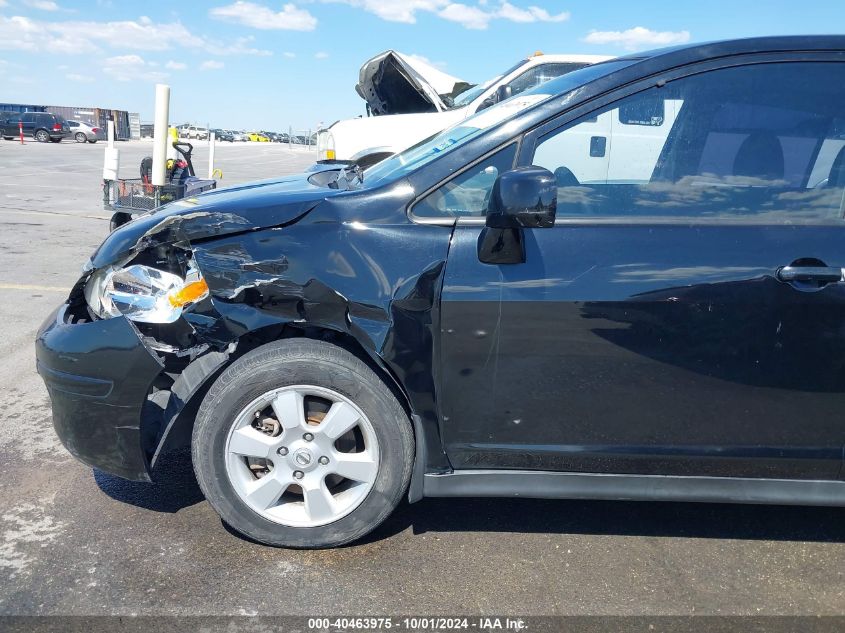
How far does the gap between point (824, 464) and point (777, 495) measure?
206 mm

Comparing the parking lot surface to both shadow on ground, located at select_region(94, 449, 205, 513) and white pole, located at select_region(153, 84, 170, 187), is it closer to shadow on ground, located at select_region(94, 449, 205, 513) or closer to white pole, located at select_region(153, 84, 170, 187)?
shadow on ground, located at select_region(94, 449, 205, 513)

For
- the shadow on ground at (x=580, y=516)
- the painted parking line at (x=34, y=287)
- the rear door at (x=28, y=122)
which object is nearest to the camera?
the shadow on ground at (x=580, y=516)

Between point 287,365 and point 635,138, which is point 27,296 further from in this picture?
point 635,138

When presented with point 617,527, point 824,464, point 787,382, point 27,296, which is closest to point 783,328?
point 787,382

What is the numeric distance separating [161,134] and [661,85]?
739 centimetres

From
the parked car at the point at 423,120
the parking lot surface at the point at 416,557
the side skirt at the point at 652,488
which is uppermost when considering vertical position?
the parked car at the point at 423,120

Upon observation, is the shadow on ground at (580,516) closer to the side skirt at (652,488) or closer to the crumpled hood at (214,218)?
the side skirt at (652,488)

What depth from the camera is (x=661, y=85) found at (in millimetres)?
2725

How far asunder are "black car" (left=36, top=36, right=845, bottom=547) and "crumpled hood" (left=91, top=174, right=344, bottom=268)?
13 mm

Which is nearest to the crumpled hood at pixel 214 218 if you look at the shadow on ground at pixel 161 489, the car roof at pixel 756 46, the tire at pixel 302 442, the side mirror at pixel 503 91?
the tire at pixel 302 442

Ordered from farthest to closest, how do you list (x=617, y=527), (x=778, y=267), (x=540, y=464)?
(x=617, y=527) < (x=540, y=464) < (x=778, y=267)

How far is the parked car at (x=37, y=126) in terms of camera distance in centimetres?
4222

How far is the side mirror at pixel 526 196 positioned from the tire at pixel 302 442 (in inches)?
30.3

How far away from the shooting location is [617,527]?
10.3ft
